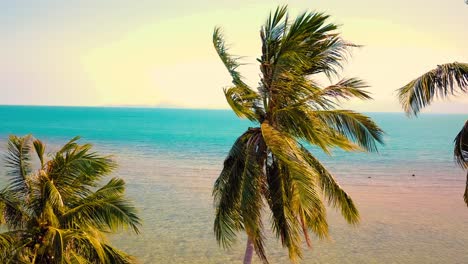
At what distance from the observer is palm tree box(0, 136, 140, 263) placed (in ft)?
35.7

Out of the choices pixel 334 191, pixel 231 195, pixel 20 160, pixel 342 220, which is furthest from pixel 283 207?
pixel 342 220

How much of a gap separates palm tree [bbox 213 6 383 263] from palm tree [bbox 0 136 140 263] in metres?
2.62

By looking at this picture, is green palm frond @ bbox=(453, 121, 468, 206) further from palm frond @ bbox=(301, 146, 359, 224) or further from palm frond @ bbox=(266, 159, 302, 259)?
palm frond @ bbox=(266, 159, 302, 259)

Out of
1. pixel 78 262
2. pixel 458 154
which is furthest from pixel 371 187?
pixel 78 262

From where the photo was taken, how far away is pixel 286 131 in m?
12.0

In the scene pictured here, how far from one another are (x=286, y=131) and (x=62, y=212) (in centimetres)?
576

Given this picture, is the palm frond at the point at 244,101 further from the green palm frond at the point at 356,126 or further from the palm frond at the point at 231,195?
the green palm frond at the point at 356,126

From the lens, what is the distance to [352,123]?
1171cm

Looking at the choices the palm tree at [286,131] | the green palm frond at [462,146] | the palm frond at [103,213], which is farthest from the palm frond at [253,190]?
the green palm frond at [462,146]

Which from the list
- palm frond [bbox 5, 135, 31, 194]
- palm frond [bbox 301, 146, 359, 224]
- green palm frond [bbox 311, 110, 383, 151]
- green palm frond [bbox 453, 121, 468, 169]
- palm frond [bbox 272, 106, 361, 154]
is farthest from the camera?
palm frond [bbox 5, 135, 31, 194]

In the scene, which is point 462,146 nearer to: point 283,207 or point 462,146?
point 462,146

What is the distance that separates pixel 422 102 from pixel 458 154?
1500mm

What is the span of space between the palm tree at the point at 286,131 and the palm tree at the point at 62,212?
2620 mm

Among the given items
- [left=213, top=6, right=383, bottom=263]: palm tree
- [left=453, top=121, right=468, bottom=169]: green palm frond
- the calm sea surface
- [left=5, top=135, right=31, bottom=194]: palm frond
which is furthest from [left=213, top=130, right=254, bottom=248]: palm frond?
the calm sea surface
